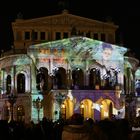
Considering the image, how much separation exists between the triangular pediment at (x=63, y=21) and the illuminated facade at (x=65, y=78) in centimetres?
253

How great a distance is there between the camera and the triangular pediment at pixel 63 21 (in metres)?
78.4

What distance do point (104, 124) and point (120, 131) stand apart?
17.5 inches

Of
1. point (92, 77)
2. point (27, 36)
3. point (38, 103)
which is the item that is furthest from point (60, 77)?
point (27, 36)

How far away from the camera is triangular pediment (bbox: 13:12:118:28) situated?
78438mm

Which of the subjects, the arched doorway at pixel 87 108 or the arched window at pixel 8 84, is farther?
the arched window at pixel 8 84

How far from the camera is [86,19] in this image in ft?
262

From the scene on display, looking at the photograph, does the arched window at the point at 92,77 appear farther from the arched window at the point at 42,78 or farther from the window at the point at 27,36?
the window at the point at 27,36

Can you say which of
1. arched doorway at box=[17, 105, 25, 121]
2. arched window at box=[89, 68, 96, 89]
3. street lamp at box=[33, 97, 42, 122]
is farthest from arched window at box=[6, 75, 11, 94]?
arched window at box=[89, 68, 96, 89]

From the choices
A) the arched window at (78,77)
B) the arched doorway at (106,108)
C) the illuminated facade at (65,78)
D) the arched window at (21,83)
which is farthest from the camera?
the arched window at (21,83)

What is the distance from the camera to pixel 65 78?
72.6 meters

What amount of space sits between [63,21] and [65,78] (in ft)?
34.4

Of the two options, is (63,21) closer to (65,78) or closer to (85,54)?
(85,54)

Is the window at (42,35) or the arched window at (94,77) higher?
the window at (42,35)

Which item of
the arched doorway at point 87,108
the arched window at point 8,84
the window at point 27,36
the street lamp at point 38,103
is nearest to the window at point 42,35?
the window at point 27,36
